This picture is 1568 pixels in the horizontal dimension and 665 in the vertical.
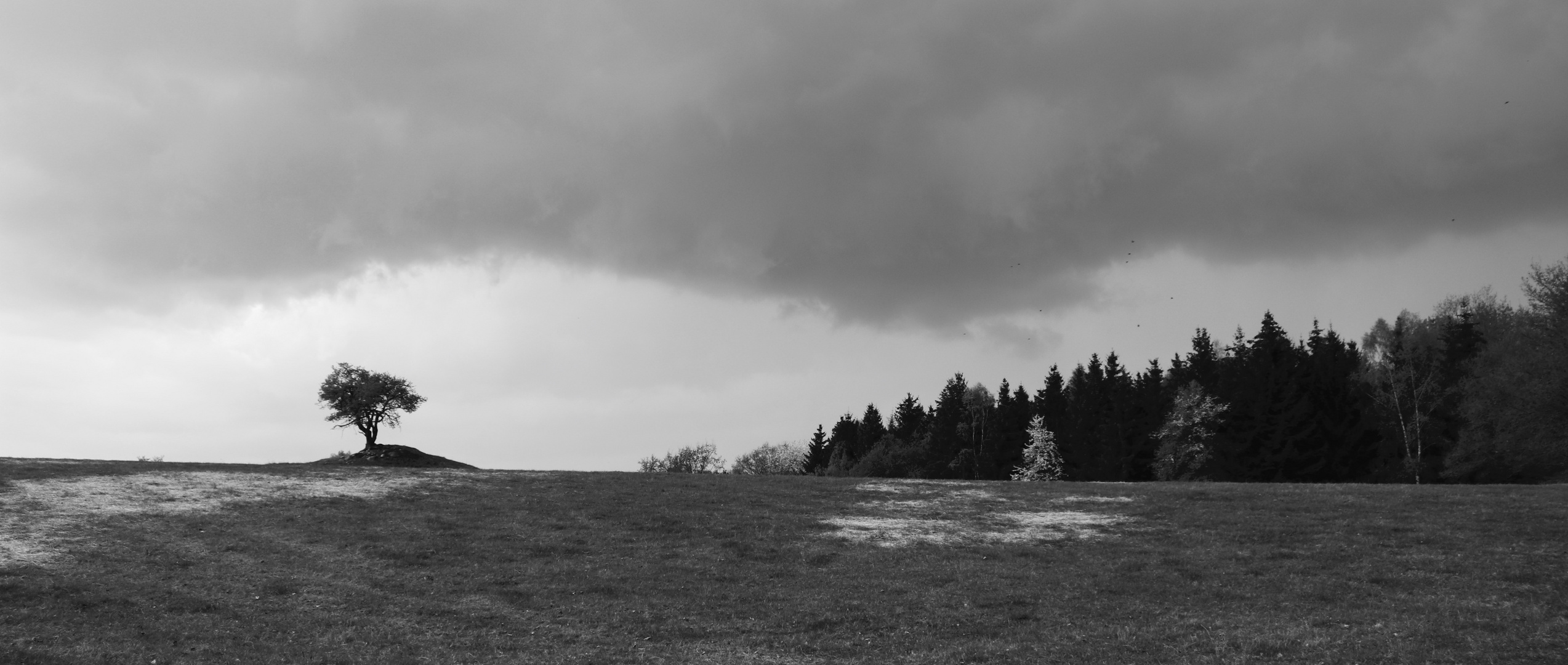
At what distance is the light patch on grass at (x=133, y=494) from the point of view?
108 feet

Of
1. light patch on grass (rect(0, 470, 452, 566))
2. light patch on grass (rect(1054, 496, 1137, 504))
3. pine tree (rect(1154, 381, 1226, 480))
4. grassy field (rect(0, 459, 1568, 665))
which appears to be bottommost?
grassy field (rect(0, 459, 1568, 665))

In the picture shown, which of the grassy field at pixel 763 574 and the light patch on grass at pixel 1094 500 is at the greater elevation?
the light patch on grass at pixel 1094 500

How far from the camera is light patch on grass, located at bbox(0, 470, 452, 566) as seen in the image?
33031 millimetres

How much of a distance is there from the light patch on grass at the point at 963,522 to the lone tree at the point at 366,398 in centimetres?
5201

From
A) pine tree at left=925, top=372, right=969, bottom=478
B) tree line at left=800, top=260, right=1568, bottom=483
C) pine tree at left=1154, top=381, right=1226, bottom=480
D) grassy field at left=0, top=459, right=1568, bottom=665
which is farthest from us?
pine tree at left=925, top=372, right=969, bottom=478

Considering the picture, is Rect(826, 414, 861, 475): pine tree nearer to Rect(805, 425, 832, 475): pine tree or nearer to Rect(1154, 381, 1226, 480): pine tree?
Rect(805, 425, 832, 475): pine tree

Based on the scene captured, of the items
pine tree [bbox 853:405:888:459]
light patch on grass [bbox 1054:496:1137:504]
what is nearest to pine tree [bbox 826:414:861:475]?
pine tree [bbox 853:405:888:459]

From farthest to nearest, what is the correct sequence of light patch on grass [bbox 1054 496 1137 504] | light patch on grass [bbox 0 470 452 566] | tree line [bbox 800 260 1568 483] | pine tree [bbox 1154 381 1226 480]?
pine tree [bbox 1154 381 1226 480] → tree line [bbox 800 260 1568 483] → light patch on grass [bbox 1054 496 1137 504] → light patch on grass [bbox 0 470 452 566]

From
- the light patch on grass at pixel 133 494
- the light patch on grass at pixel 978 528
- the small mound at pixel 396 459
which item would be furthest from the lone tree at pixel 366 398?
the light patch on grass at pixel 978 528

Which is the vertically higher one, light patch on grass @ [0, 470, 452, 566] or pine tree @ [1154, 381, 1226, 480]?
pine tree @ [1154, 381, 1226, 480]

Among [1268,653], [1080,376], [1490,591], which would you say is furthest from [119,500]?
[1080,376]

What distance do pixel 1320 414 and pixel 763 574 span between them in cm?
7561

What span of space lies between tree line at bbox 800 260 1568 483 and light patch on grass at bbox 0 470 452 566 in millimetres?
73560

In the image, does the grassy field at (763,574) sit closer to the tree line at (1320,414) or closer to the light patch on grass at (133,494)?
the light patch on grass at (133,494)
